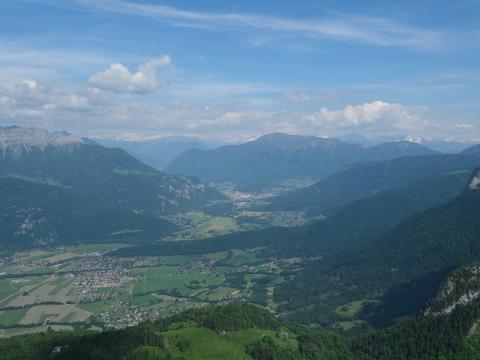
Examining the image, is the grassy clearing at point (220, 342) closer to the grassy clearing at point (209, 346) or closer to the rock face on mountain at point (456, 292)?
the grassy clearing at point (209, 346)

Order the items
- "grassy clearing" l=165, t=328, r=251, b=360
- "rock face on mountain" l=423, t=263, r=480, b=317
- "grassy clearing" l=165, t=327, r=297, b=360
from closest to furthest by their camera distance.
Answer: "grassy clearing" l=165, t=328, r=251, b=360 < "grassy clearing" l=165, t=327, r=297, b=360 < "rock face on mountain" l=423, t=263, r=480, b=317

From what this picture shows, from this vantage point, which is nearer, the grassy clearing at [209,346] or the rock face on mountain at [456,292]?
the grassy clearing at [209,346]

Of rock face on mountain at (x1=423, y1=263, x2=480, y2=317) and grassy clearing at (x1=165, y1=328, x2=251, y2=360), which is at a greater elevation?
rock face on mountain at (x1=423, y1=263, x2=480, y2=317)

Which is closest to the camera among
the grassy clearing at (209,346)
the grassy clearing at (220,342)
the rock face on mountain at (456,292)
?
the grassy clearing at (209,346)

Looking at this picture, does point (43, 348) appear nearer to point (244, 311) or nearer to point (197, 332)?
point (197, 332)

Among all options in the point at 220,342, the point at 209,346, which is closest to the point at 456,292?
the point at 220,342

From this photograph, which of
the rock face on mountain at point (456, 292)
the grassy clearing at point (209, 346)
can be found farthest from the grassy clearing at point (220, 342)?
the rock face on mountain at point (456, 292)

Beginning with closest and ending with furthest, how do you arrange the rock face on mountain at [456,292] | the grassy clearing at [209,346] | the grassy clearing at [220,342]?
the grassy clearing at [209,346]
the grassy clearing at [220,342]
the rock face on mountain at [456,292]

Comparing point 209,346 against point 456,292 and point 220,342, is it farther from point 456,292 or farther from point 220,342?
point 456,292

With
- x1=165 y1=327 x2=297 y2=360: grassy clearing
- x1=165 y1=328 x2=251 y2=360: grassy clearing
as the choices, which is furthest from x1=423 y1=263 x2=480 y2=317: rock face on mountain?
x1=165 y1=328 x2=251 y2=360: grassy clearing

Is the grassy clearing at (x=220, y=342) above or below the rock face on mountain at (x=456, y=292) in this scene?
below

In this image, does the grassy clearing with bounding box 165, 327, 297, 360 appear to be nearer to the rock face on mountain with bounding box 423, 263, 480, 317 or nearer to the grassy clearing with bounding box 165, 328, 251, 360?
the grassy clearing with bounding box 165, 328, 251, 360
